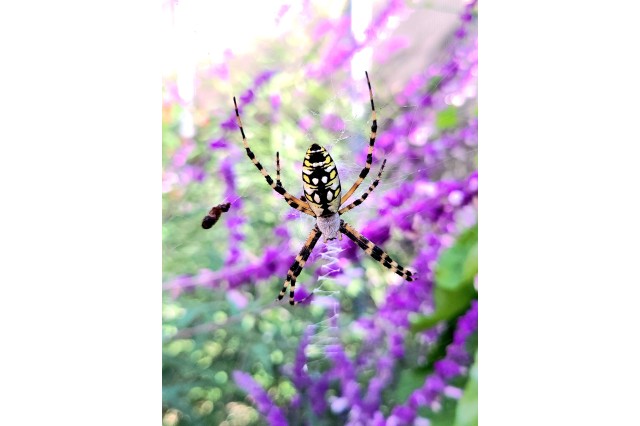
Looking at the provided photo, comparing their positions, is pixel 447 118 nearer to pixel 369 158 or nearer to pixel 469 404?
pixel 369 158

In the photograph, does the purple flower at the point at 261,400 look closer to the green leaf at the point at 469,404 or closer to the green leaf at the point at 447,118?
the green leaf at the point at 469,404

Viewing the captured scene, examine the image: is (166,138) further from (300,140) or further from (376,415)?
(376,415)

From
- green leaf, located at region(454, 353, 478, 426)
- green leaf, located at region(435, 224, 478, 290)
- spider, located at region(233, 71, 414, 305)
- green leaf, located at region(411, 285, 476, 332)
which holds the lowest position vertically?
green leaf, located at region(454, 353, 478, 426)

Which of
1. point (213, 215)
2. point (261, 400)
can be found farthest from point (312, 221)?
point (261, 400)

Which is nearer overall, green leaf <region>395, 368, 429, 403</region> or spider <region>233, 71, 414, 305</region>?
spider <region>233, 71, 414, 305</region>

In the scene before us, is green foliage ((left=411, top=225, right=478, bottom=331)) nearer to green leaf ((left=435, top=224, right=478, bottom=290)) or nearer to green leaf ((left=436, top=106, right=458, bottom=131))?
green leaf ((left=435, top=224, right=478, bottom=290))

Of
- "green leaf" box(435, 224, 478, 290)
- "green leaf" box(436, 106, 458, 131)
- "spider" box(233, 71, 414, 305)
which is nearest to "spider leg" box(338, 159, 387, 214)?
"spider" box(233, 71, 414, 305)

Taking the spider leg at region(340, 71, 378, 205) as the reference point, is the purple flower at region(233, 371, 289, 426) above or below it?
below
